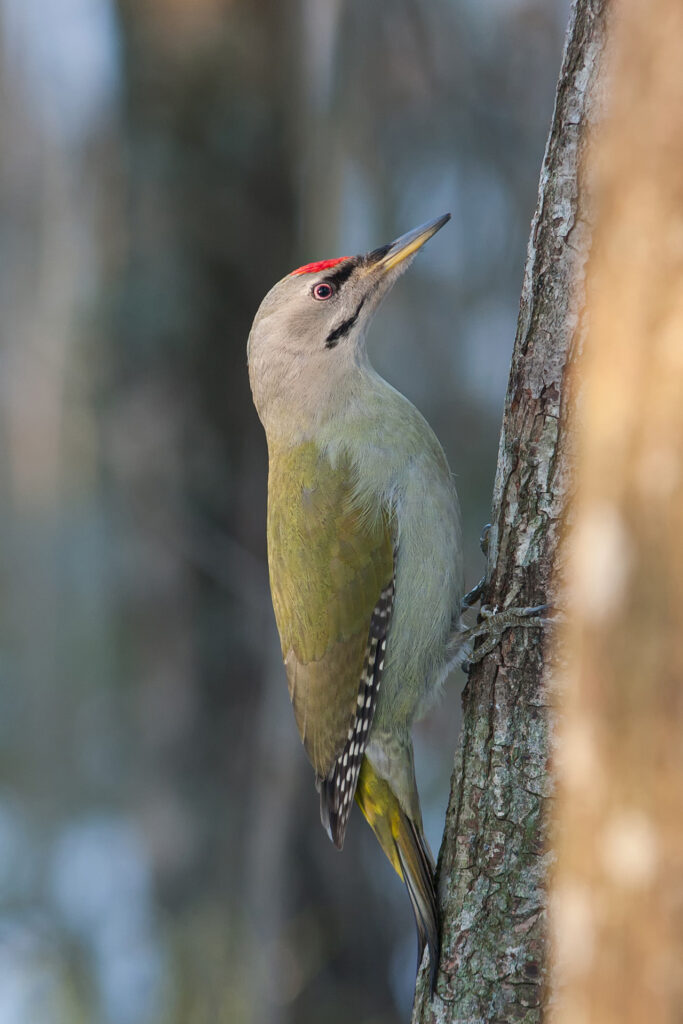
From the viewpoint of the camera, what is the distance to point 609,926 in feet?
4.31

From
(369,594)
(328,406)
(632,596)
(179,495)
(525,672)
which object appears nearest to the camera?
(632,596)

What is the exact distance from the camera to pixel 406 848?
295 centimetres

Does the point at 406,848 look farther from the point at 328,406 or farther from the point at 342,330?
the point at 342,330

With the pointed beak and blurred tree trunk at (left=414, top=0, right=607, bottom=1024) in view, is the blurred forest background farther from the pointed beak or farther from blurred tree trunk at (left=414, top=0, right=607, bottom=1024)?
blurred tree trunk at (left=414, top=0, right=607, bottom=1024)

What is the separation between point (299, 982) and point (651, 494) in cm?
439

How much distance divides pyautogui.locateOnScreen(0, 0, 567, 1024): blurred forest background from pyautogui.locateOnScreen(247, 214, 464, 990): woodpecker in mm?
1815

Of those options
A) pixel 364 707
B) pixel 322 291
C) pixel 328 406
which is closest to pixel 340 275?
pixel 322 291

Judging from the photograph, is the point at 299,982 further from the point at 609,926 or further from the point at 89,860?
the point at 609,926

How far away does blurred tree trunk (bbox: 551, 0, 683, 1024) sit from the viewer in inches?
50.4

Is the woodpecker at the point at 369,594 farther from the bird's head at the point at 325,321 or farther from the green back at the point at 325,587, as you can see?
the bird's head at the point at 325,321

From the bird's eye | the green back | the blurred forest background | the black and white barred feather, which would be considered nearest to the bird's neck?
the green back

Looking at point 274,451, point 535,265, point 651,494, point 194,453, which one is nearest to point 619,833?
point 651,494

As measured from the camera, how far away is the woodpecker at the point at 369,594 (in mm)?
3141

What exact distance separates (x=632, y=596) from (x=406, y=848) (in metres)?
1.86
